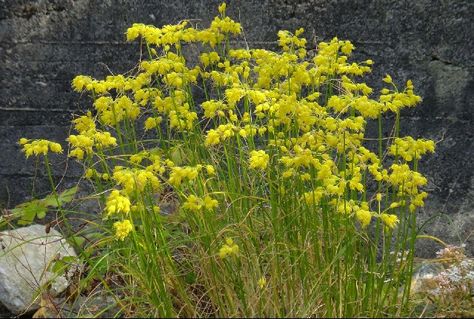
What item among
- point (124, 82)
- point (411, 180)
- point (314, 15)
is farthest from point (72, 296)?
point (314, 15)

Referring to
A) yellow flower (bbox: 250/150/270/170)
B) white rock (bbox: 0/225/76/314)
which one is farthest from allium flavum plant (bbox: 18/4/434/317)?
white rock (bbox: 0/225/76/314)

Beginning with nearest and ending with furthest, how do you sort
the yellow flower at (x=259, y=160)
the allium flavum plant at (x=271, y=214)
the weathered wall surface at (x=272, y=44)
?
the yellow flower at (x=259, y=160) → the allium flavum plant at (x=271, y=214) → the weathered wall surface at (x=272, y=44)

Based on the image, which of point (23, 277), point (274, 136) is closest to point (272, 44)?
point (274, 136)

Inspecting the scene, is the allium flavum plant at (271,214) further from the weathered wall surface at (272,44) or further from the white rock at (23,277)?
the weathered wall surface at (272,44)

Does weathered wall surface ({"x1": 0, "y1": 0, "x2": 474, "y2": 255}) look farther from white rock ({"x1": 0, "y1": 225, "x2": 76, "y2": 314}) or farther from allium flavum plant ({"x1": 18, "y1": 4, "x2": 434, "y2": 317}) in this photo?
allium flavum plant ({"x1": 18, "y1": 4, "x2": 434, "y2": 317})

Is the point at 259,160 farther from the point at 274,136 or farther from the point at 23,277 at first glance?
the point at 23,277

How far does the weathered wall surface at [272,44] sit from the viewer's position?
151 inches

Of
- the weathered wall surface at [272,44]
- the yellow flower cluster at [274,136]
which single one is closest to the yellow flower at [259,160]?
the yellow flower cluster at [274,136]

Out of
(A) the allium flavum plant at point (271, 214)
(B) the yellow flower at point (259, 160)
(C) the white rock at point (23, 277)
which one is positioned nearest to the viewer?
(B) the yellow flower at point (259, 160)

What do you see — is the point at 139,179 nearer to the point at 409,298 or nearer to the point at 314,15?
the point at 409,298

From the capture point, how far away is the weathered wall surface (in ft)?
12.6

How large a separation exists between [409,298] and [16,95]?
223cm

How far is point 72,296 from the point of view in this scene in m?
3.19

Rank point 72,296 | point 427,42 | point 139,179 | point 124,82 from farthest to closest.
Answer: point 427,42
point 72,296
point 124,82
point 139,179
